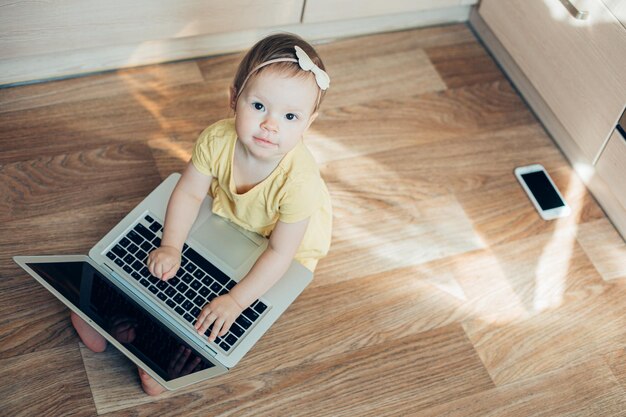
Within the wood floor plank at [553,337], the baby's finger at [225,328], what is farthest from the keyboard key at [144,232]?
the wood floor plank at [553,337]

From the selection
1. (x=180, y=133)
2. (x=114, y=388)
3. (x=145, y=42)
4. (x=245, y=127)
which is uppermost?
(x=245, y=127)

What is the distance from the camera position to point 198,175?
52.0 inches

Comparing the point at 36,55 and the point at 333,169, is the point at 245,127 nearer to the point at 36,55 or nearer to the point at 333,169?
the point at 333,169

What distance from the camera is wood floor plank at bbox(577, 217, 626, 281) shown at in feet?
5.34

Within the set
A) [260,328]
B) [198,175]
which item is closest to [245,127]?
[198,175]

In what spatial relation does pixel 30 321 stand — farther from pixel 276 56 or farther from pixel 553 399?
pixel 553 399

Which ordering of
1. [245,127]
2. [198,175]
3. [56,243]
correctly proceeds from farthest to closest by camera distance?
[56,243]
[198,175]
[245,127]

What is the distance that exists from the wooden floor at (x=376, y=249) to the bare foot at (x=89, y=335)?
23 millimetres

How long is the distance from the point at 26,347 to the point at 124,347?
0.27m

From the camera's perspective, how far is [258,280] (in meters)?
1.28

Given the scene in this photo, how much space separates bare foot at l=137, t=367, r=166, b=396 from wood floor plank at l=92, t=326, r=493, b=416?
0.07ft

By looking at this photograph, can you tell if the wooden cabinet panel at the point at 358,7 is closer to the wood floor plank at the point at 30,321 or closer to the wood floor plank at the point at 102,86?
the wood floor plank at the point at 102,86

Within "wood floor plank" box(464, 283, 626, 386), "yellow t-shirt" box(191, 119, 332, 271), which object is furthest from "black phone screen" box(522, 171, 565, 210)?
"yellow t-shirt" box(191, 119, 332, 271)

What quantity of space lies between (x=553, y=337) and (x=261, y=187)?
2.23ft
